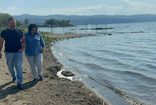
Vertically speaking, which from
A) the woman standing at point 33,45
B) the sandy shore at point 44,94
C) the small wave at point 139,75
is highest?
the woman standing at point 33,45

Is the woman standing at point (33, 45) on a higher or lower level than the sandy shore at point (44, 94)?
higher

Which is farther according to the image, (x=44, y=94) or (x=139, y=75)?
(x=139, y=75)

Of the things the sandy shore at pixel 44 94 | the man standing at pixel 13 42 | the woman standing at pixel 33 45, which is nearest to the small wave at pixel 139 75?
the sandy shore at pixel 44 94

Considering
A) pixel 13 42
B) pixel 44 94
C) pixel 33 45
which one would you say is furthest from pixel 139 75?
pixel 13 42

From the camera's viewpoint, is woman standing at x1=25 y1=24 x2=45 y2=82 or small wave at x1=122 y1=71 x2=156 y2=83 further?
small wave at x1=122 y1=71 x2=156 y2=83

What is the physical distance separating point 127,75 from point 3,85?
6.23 m

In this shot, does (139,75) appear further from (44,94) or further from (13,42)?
(13,42)

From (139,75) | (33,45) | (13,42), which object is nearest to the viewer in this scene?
(13,42)

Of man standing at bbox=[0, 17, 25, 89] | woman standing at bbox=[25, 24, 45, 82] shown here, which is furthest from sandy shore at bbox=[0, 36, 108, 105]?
woman standing at bbox=[25, 24, 45, 82]

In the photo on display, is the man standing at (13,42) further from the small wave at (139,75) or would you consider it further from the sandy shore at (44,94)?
the small wave at (139,75)

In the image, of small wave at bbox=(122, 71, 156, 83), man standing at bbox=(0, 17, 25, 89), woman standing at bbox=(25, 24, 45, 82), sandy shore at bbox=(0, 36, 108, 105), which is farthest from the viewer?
small wave at bbox=(122, 71, 156, 83)

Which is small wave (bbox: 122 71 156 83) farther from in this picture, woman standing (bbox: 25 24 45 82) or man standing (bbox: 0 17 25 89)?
man standing (bbox: 0 17 25 89)

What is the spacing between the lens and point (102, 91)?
6.62 m

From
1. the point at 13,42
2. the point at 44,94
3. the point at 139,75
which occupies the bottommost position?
the point at 139,75
